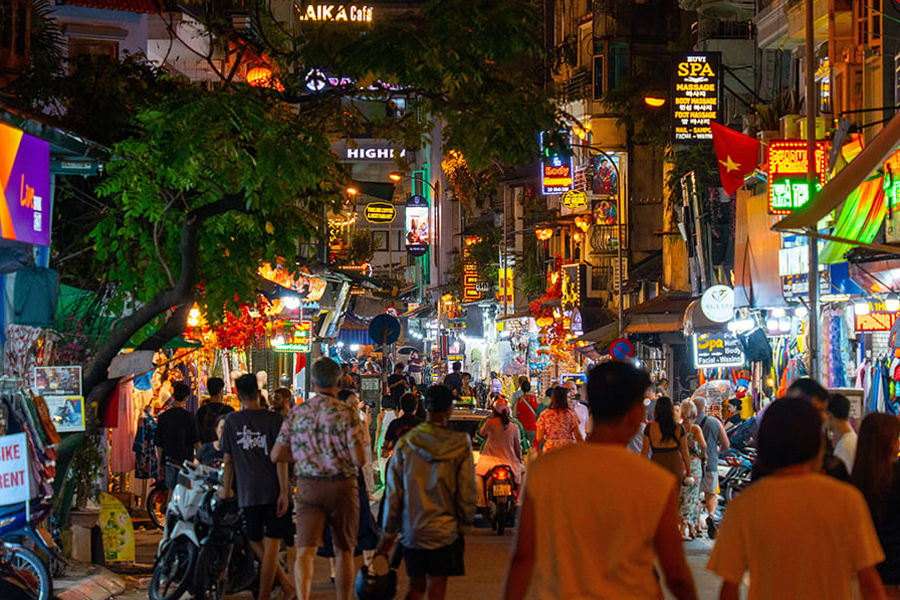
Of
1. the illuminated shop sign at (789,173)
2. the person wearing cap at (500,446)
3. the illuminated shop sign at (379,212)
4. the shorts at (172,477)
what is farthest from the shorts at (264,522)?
the illuminated shop sign at (379,212)

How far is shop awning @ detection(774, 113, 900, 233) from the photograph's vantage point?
13672mm

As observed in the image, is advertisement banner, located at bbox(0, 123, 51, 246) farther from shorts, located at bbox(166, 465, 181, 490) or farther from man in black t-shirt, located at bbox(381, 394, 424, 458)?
man in black t-shirt, located at bbox(381, 394, 424, 458)

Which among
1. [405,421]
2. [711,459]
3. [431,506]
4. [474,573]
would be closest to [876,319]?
[711,459]

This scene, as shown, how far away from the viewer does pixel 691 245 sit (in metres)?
32.5

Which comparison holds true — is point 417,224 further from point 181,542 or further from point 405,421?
point 181,542

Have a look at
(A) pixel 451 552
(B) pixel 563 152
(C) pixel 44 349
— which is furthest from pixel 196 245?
(A) pixel 451 552

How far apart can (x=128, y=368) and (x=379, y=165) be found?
267ft

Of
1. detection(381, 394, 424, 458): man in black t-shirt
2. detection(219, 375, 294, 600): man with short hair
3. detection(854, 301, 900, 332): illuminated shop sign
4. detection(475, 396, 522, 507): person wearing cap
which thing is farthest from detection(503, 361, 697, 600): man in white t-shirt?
detection(854, 301, 900, 332): illuminated shop sign

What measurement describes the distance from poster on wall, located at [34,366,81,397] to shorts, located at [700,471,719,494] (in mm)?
9431

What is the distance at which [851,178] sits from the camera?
46.8 ft

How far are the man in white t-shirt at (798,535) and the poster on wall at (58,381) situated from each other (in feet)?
27.4

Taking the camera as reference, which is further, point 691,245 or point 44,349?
point 691,245

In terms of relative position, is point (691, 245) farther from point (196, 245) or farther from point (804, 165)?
point (196, 245)

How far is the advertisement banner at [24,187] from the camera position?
10.1 meters
